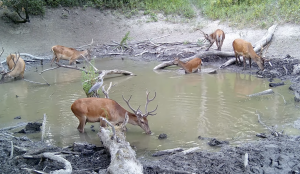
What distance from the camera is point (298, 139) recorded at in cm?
609

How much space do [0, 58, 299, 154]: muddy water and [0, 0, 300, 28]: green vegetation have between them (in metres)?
6.05

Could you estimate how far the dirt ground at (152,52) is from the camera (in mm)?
5070

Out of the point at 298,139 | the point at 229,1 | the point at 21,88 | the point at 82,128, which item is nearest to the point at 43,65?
the point at 21,88

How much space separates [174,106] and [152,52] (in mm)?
8872

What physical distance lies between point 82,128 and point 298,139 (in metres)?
4.26

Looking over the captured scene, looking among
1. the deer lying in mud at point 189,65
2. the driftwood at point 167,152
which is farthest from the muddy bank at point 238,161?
the deer lying in mud at point 189,65

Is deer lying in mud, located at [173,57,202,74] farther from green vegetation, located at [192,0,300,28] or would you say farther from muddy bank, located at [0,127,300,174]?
muddy bank, located at [0,127,300,174]

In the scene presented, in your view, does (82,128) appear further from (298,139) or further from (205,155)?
(298,139)

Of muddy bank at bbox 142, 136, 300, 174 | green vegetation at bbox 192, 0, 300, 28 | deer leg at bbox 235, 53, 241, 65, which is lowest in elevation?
muddy bank at bbox 142, 136, 300, 174

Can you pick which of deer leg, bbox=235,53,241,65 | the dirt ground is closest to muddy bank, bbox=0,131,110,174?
the dirt ground

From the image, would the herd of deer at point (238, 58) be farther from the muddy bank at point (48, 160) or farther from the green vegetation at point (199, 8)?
the muddy bank at point (48, 160)

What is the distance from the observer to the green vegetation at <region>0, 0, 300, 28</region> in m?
Answer: 17.3

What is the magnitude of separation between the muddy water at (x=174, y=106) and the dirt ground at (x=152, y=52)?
2.46 ft

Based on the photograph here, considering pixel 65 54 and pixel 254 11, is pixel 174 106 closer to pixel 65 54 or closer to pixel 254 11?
pixel 65 54
